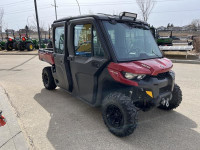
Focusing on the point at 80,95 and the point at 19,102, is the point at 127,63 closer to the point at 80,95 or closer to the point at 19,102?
the point at 80,95

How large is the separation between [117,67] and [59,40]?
6.67 ft

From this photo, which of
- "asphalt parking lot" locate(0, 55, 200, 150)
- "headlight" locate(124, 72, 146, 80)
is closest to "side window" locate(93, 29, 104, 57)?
"headlight" locate(124, 72, 146, 80)

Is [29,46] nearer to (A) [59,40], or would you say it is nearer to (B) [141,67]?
(A) [59,40]

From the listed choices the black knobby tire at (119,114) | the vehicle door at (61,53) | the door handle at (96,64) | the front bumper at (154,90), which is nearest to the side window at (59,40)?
the vehicle door at (61,53)

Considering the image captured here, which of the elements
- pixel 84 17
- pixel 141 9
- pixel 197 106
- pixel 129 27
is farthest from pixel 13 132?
pixel 141 9

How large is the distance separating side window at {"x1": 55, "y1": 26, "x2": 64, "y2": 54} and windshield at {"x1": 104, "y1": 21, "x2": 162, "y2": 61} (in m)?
1.43

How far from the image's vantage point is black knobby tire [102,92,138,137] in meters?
2.76

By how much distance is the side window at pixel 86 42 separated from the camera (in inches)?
125

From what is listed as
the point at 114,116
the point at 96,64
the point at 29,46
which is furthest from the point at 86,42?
the point at 29,46

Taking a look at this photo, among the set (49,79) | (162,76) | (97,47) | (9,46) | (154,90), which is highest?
(97,47)

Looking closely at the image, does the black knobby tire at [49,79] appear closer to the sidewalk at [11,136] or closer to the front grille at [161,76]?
the sidewalk at [11,136]

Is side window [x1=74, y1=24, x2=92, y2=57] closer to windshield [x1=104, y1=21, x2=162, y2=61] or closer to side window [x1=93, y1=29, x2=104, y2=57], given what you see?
side window [x1=93, y1=29, x2=104, y2=57]

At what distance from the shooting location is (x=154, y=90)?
2.81 metres

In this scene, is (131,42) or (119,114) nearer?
(119,114)
